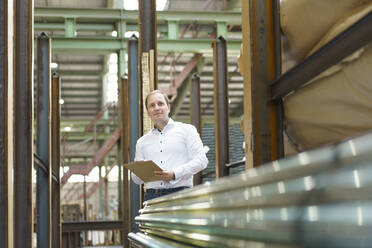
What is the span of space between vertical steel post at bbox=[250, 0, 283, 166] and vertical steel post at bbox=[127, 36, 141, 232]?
9.39 ft

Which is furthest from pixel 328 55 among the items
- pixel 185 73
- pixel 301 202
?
pixel 185 73

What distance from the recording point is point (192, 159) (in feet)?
12.5

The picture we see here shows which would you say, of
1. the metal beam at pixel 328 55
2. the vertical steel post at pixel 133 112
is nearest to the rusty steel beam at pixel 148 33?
the vertical steel post at pixel 133 112

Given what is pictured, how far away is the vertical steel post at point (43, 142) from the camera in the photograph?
566cm

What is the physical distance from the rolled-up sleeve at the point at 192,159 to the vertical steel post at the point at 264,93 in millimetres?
805

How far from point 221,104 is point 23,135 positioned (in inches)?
131

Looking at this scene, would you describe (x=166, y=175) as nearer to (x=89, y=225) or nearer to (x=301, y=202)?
(x=301, y=202)

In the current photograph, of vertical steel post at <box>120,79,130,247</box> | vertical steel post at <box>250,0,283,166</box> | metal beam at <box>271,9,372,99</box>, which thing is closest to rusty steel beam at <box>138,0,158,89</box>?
vertical steel post at <box>120,79,130,247</box>

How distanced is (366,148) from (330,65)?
5.15 ft

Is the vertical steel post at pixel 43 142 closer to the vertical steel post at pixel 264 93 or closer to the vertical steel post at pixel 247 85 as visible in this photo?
the vertical steel post at pixel 247 85

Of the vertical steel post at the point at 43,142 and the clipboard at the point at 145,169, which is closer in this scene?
the clipboard at the point at 145,169

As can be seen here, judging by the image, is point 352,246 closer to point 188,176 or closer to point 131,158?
point 188,176

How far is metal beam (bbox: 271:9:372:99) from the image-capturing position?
184 cm

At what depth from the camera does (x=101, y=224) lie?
304 inches
